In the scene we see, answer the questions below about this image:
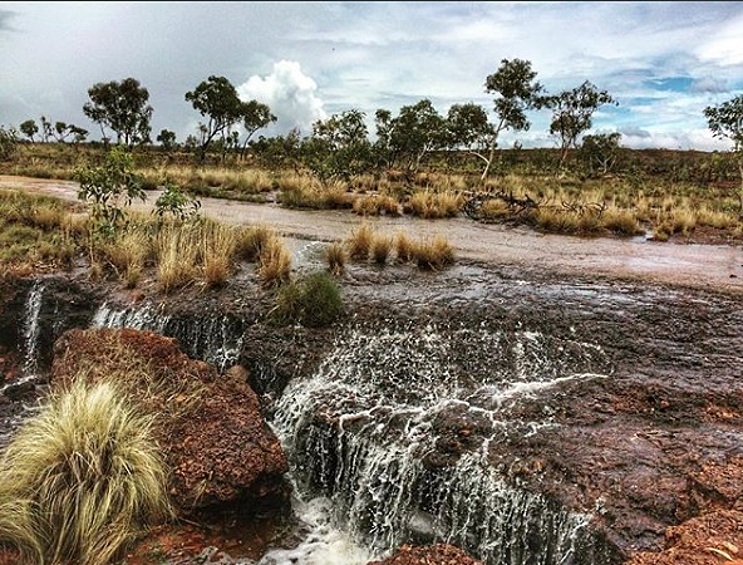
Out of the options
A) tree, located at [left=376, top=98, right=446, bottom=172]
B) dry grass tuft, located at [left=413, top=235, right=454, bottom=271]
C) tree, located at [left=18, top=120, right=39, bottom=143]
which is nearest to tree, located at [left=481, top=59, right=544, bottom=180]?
tree, located at [left=376, top=98, right=446, bottom=172]

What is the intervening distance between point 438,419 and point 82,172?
349 inches

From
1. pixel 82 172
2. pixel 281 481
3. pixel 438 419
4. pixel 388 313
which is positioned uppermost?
pixel 82 172

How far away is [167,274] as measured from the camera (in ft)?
31.0

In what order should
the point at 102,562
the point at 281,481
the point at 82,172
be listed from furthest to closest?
1. the point at 82,172
2. the point at 281,481
3. the point at 102,562

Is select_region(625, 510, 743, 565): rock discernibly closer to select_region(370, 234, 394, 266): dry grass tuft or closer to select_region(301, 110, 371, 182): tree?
select_region(370, 234, 394, 266): dry grass tuft

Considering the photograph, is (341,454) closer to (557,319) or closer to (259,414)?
(259,414)

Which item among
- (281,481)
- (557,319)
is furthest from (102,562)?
(557,319)

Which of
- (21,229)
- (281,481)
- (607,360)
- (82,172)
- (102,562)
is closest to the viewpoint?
(102,562)

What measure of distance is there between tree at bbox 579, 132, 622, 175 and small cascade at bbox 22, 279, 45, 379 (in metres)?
44.9

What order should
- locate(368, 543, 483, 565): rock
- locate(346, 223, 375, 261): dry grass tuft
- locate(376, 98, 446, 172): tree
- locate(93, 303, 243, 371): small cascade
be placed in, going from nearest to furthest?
1. locate(368, 543, 483, 565): rock
2. locate(93, 303, 243, 371): small cascade
3. locate(346, 223, 375, 261): dry grass tuft
4. locate(376, 98, 446, 172): tree

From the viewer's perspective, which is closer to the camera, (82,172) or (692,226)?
(82,172)

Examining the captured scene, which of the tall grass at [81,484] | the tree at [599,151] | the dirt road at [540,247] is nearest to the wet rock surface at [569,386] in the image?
the tall grass at [81,484]

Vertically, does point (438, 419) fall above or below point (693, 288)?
below

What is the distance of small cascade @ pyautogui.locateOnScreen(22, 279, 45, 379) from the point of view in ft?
31.0
